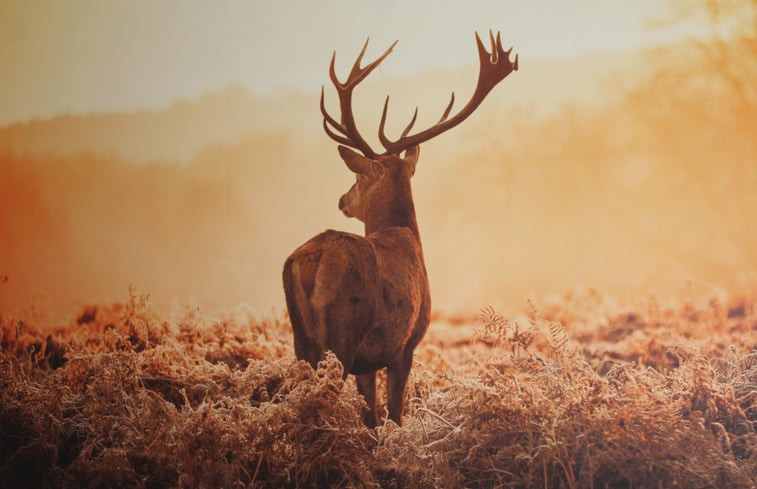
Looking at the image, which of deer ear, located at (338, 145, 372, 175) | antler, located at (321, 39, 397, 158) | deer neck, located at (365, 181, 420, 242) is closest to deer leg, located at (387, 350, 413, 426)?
deer neck, located at (365, 181, 420, 242)

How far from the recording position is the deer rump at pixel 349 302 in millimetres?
3951

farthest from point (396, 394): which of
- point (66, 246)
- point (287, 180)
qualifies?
point (66, 246)

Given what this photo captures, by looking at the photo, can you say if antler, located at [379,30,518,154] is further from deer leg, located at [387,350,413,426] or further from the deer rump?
deer leg, located at [387,350,413,426]

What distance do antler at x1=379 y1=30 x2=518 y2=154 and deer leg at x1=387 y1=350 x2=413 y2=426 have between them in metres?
1.19

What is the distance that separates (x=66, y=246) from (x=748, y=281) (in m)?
5.78

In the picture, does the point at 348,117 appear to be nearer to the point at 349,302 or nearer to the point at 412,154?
the point at 412,154

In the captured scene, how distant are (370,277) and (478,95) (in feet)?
4.95

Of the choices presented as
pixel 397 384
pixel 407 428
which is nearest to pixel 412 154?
pixel 397 384

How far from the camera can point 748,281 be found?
799 cm

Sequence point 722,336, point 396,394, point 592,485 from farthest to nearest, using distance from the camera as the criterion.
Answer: point 722,336 → point 396,394 → point 592,485

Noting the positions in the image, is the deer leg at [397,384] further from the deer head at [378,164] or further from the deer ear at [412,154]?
the deer ear at [412,154]

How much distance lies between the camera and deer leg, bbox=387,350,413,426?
445 centimetres

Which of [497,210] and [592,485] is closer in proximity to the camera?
[592,485]

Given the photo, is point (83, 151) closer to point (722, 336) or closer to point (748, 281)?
point (722, 336)
